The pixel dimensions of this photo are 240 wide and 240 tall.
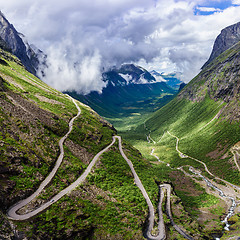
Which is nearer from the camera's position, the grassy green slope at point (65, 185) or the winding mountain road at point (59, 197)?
the winding mountain road at point (59, 197)

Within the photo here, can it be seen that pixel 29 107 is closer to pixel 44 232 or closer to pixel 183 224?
pixel 44 232

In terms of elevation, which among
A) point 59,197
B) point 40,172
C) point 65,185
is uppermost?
point 40,172

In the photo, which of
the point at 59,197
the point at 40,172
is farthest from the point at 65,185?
the point at 40,172

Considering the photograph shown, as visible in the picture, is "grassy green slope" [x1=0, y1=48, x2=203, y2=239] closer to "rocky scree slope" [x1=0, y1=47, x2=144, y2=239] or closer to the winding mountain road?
"rocky scree slope" [x1=0, y1=47, x2=144, y2=239]

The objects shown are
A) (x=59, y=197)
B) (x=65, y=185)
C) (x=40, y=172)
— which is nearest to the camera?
(x=59, y=197)

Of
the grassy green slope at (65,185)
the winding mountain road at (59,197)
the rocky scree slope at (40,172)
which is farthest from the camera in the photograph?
the grassy green slope at (65,185)

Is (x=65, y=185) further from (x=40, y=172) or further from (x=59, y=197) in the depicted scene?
(x=40, y=172)

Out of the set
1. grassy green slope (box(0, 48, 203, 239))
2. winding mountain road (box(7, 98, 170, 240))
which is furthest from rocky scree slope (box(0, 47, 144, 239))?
winding mountain road (box(7, 98, 170, 240))

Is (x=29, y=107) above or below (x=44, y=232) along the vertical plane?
above

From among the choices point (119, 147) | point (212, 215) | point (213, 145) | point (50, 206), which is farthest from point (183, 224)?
point (213, 145)

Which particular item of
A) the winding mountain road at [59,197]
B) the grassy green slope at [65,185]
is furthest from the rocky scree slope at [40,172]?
the winding mountain road at [59,197]

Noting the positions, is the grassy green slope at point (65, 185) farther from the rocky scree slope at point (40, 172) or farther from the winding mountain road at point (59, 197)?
the winding mountain road at point (59, 197)
